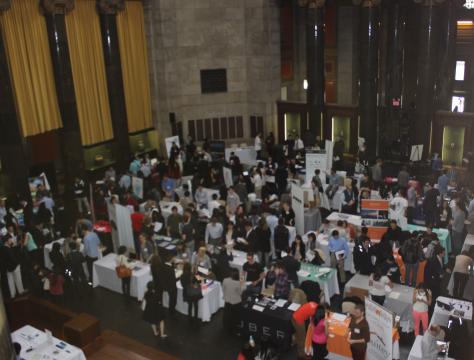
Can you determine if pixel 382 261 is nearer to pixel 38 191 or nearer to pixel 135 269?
pixel 135 269

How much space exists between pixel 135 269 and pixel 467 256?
269 inches

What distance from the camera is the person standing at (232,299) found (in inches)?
395

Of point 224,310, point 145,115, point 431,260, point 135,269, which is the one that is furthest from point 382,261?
point 145,115

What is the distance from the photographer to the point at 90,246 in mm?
12273

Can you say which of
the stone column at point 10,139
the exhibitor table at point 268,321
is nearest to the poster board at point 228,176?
the stone column at point 10,139

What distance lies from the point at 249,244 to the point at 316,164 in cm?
472

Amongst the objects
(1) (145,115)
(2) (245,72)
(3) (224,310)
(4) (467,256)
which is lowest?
(3) (224,310)

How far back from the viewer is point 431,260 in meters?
10.3

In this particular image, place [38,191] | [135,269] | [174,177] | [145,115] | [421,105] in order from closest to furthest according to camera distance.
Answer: [135,269]
[38,191]
[174,177]
[421,105]
[145,115]

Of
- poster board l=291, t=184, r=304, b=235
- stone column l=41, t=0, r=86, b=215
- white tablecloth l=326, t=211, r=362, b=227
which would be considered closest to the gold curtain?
stone column l=41, t=0, r=86, b=215

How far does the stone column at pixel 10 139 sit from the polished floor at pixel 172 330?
525 cm

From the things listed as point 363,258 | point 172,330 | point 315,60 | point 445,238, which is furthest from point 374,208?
point 315,60

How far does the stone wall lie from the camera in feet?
72.1

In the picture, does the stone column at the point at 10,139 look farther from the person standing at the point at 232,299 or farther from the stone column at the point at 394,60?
the stone column at the point at 394,60
